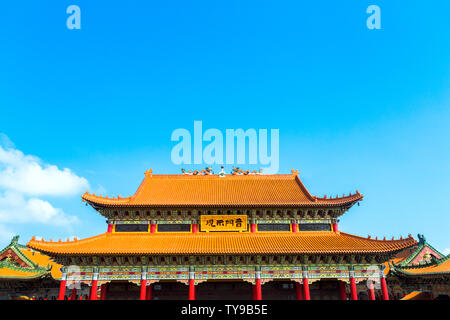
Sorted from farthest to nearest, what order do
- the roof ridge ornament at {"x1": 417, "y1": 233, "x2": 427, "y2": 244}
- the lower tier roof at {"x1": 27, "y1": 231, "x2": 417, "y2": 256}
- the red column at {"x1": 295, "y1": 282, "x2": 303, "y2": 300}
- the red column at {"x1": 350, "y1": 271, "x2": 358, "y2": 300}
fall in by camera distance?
the roof ridge ornament at {"x1": 417, "y1": 233, "x2": 427, "y2": 244} < the red column at {"x1": 295, "y1": 282, "x2": 303, "y2": 300} < the red column at {"x1": 350, "y1": 271, "x2": 358, "y2": 300} < the lower tier roof at {"x1": 27, "y1": 231, "x2": 417, "y2": 256}

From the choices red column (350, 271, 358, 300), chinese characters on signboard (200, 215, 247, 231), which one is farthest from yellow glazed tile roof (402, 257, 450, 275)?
chinese characters on signboard (200, 215, 247, 231)

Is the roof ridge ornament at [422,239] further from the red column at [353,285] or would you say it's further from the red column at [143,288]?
the red column at [143,288]

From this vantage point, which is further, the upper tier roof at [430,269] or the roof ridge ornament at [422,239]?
the roof ridge ornament at [422,239]

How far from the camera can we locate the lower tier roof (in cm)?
1770

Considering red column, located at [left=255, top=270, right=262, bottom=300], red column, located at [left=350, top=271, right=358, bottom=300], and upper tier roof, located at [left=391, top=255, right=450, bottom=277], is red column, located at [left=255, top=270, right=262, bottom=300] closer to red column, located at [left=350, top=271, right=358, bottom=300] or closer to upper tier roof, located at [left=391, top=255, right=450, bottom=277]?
red column, located at [left=350, top=271, right=358, bottom=300]

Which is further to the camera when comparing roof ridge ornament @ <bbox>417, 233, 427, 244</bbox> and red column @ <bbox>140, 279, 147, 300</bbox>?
roof ridge ornament @ <bbox>417, 233, 427, 244</bbox>

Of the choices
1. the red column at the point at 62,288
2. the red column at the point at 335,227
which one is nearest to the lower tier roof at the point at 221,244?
the red column at the point at 335,227

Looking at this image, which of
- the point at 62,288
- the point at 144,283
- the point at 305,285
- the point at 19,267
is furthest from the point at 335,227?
the point at 19,267

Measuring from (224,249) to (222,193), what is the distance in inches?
232

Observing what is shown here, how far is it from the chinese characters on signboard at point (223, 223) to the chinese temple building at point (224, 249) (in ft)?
0.23

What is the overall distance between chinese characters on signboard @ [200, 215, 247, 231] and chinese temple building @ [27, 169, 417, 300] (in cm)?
7

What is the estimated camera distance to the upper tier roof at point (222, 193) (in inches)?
818
